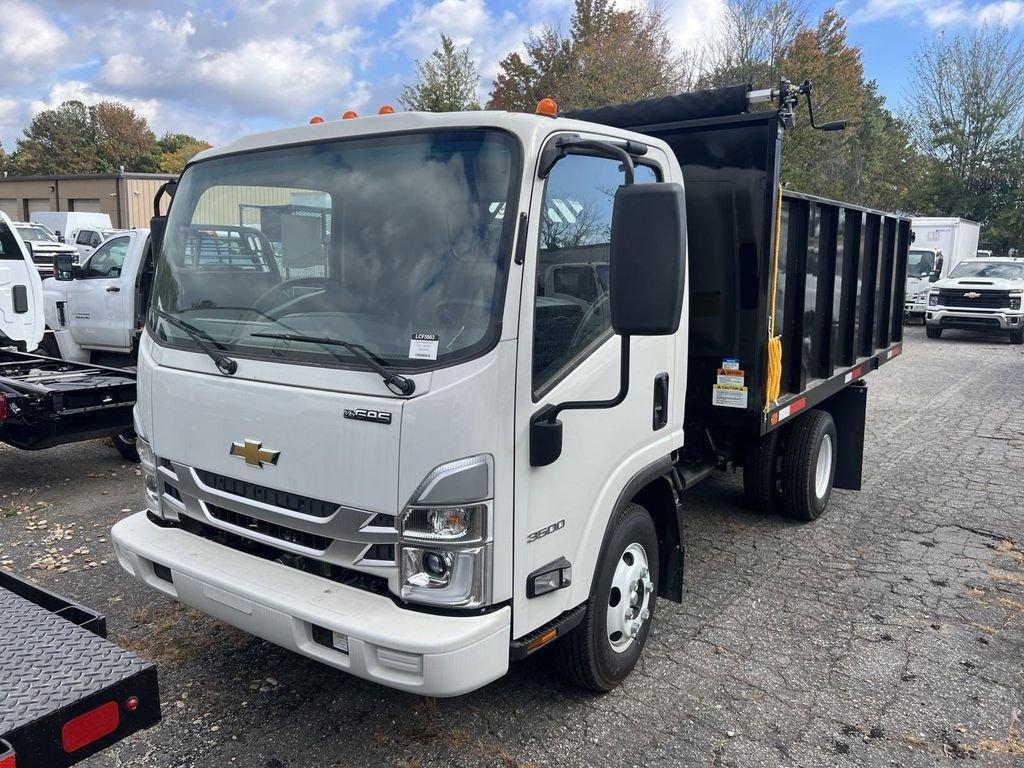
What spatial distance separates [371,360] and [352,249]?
48 cm

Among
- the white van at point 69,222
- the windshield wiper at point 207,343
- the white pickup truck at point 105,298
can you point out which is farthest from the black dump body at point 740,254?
the white van at point 69,222

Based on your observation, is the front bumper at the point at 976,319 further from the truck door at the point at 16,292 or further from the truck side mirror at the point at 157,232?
the truck side mirror at the point at 157,232

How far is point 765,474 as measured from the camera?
5613 mm

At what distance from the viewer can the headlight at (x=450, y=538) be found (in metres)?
2.59

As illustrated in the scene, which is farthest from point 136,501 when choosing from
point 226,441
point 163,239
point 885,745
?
point 885,745

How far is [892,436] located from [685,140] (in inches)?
221

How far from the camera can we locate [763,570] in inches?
195

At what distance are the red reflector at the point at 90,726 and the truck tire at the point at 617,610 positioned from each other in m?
1.71

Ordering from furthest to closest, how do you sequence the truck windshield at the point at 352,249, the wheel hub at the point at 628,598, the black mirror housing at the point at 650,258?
the wheel hub at the point at 628,598, the truck windshield at the point at 352,249, the black mirror housing at the point at 650,258

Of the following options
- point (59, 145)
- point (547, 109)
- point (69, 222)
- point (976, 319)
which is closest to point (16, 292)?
point (547, 109)

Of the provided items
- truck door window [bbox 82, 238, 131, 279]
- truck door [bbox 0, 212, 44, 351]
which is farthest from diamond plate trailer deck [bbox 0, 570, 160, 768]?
truck door window [bbox 82, 238, 131, 279]

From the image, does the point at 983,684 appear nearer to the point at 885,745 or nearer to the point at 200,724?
the point at 885,745

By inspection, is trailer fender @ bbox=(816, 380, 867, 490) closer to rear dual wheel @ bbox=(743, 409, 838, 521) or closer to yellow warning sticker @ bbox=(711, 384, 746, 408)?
rear dual wheel @ bbox=(743, 409, 838, 521)

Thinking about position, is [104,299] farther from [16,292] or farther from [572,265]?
[572,265]
